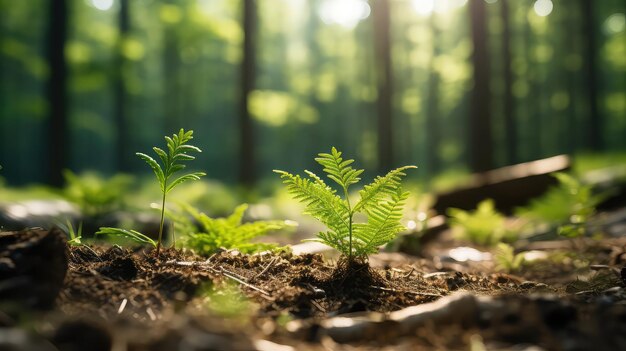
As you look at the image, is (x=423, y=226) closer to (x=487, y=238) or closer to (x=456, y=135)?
(x=487, y=238)

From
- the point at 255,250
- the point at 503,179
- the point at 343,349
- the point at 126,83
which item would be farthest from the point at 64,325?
the point at 126,83

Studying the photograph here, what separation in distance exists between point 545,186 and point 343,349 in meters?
8.32

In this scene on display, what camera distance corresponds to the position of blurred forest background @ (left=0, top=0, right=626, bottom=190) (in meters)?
14.1

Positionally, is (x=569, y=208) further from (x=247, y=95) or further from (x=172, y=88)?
(x=172, y=88)

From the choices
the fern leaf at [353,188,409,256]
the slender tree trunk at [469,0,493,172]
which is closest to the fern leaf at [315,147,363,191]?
the fern leaf at [353,188,409,256]

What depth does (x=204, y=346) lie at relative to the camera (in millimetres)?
1550

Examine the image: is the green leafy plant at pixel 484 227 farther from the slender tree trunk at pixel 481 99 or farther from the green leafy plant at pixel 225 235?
the slender tree trunk at pixel 481 99

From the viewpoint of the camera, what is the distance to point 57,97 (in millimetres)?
12766

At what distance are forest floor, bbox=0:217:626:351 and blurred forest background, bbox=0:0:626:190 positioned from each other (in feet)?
36.5

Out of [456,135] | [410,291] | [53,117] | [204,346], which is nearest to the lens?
[204,346]

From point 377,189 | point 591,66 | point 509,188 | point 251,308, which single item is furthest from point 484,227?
point 591,66

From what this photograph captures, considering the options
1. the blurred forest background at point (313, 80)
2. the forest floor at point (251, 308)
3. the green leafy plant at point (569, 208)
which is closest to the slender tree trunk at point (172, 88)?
the blurred forest background at point (313, 80)

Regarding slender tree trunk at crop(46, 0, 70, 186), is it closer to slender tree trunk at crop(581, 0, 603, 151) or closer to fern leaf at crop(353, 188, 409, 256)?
fern leaf at crop(353, 188, 409, 256)

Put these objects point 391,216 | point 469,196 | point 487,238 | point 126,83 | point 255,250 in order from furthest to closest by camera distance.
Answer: point 126,83 < point 469,196 < point 487,238 < point 255,250 < point 391,216
